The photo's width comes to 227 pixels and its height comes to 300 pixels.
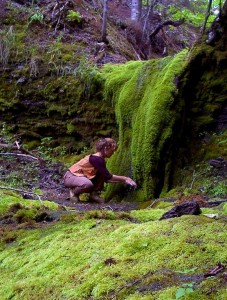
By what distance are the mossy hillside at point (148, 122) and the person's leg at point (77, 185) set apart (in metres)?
0.87

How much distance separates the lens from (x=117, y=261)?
2443 mm

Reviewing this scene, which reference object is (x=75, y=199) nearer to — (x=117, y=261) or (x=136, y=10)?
(x=117, y=261)

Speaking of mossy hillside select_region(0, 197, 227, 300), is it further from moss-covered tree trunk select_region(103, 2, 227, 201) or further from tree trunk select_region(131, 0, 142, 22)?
tree trunk select_region(131, 0, 142, 22)

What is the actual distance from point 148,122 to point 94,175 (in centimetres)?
147

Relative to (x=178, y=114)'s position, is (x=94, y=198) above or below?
below

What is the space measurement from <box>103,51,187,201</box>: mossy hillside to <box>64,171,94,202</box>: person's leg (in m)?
0.87

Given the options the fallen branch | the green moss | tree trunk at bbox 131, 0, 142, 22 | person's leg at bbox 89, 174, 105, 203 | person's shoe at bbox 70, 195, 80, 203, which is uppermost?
tree trunk at bbox 131, 0, 142, 22

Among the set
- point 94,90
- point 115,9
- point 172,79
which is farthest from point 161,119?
point 115,9

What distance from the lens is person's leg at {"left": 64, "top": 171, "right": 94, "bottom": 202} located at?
24.7ft

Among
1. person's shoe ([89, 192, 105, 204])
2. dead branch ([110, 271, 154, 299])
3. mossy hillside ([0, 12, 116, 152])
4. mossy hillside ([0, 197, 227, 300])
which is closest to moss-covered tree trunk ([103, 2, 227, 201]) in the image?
person's shoe ([89, 192, 105, 204])

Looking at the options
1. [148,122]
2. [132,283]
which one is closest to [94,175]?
[148,122]

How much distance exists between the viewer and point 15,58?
1212 centimetres

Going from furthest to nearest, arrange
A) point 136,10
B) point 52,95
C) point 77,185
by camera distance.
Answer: point 136,10 → point 52,95 → point 77,185

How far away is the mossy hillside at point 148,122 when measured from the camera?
25.2 ft
